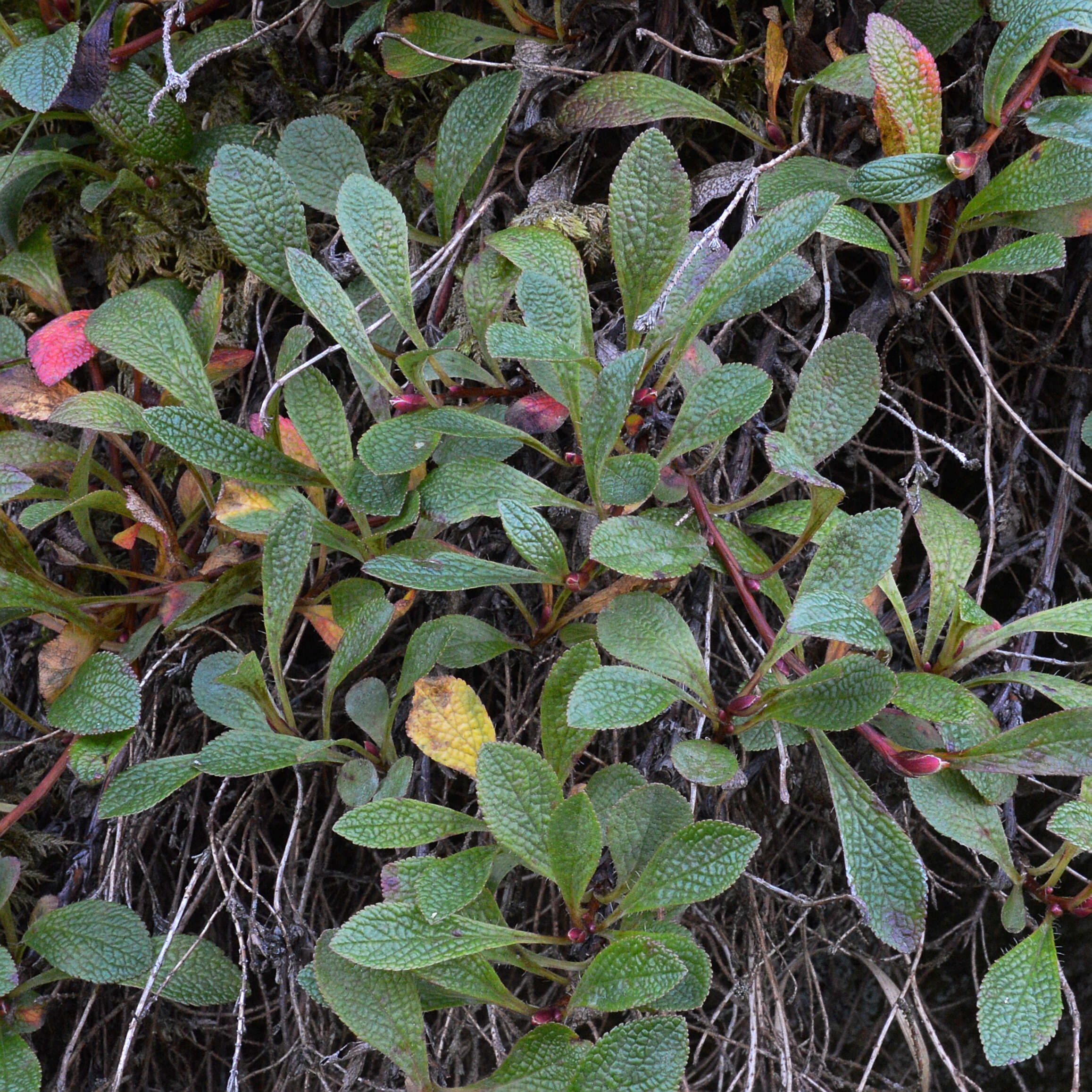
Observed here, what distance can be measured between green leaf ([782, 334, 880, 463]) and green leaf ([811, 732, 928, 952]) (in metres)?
0.27

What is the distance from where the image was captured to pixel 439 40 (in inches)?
42.0

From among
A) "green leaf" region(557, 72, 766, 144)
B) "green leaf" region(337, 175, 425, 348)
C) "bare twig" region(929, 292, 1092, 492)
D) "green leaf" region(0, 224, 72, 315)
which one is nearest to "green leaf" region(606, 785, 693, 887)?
"green leaf" region(337, 175, 425, 348)

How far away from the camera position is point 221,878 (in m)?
0.99

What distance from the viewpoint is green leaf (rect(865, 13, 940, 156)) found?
0.90m

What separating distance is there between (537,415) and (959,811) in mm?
489

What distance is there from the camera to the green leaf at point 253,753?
32.5 inches

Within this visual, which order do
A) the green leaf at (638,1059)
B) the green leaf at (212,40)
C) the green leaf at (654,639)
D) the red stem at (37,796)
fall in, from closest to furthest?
the green leaf at (638,1059) < the green leaf at (654,639) < the red stem at (37,796) < the green leaf at (212,40)

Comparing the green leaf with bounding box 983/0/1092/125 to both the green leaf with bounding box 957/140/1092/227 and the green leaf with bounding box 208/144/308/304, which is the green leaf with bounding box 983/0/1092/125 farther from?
the green leaf with bounding box 208/144/308/304

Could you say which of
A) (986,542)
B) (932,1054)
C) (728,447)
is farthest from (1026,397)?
(932,1054)

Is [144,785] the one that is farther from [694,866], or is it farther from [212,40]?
[212,40]

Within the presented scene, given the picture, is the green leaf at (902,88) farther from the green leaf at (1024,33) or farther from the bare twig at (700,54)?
the bare twig at (700,54)

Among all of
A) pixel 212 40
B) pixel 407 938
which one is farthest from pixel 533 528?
pixel 212 40

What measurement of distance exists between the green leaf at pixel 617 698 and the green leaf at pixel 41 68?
816 millimetres

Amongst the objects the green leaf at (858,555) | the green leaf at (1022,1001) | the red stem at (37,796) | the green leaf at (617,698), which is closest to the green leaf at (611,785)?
the green leaf at (617,698)
